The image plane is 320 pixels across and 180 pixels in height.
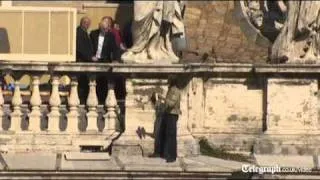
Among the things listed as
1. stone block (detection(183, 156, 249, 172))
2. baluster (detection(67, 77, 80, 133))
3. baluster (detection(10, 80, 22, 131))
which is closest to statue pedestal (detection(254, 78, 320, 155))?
stone block (detection(183, 156, 249, 172))

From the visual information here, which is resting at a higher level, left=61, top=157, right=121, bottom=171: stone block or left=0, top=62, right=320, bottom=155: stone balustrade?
left=0, top=62, right=320, bottom=155: stone balustrade

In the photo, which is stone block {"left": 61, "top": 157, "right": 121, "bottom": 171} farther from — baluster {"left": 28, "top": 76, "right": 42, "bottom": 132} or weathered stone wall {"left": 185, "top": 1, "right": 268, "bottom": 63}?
weathered stone wall {"left": 185, "top": 1, "right": 268, "bottom": 63}

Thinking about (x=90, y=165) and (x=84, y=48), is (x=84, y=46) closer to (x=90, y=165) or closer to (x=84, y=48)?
(x=84, y=48)

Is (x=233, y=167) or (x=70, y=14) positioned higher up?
(x=70, y=14)

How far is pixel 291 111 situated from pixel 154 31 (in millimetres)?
2120

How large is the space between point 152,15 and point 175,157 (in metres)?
1.95

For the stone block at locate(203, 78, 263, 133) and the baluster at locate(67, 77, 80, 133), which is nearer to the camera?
the baluster at locate(67, 77, 80, 133)

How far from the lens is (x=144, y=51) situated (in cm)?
1530

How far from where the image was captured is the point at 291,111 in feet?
50.2

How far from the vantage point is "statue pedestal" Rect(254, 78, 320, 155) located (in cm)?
1527

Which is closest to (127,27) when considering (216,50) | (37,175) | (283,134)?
(216,50)

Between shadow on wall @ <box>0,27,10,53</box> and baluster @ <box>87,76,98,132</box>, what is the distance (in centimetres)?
177

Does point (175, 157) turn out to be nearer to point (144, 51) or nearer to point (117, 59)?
point (144, 51)

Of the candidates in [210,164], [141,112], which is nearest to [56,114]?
[141,112]
